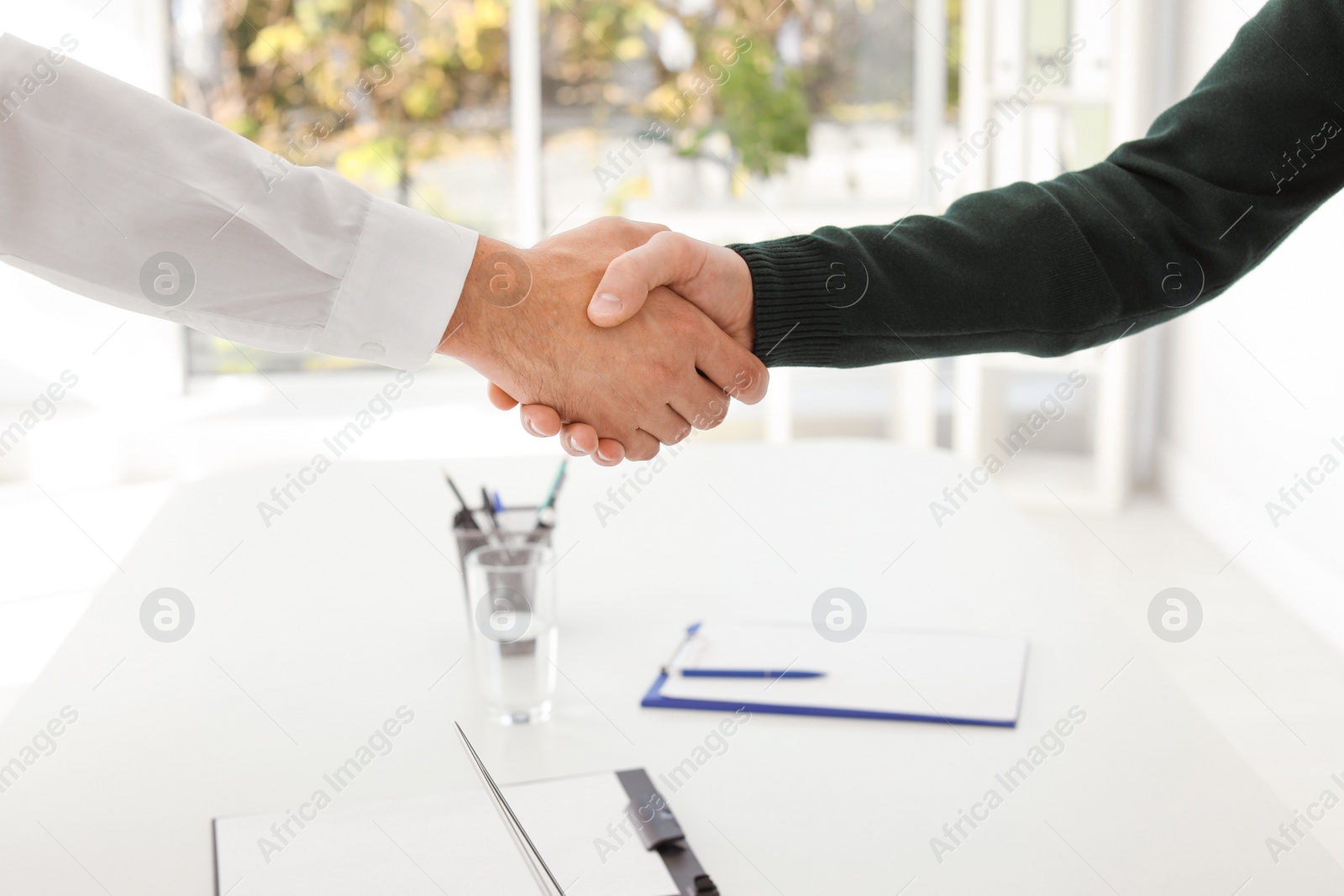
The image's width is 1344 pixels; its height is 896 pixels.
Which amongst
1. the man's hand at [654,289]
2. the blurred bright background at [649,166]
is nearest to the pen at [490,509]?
the man's hand at [654,289]

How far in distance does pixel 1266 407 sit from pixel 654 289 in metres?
2.22

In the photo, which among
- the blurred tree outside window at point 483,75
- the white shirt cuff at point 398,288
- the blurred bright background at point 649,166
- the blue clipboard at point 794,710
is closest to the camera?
the blue clipboard at point 794,710

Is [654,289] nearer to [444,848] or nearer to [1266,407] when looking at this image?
[444,848]

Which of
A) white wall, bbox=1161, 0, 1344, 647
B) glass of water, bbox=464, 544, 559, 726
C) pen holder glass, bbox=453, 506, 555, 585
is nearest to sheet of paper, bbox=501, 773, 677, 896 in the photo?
glass of water, bbox=464, 544, 559, 726

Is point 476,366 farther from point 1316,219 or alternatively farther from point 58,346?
point 58,346

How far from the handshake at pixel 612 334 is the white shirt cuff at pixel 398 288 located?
0.04 metres

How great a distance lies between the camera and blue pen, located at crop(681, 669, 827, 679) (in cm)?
102

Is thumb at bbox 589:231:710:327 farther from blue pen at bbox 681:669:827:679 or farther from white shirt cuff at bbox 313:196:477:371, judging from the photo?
blue pen at bbox 681:669:827:679

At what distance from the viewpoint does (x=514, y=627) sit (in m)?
0.98

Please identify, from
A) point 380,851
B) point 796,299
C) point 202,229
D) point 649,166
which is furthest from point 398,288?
point 649,166

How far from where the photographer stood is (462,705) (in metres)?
1.00

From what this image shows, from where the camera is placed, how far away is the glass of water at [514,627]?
0.97m

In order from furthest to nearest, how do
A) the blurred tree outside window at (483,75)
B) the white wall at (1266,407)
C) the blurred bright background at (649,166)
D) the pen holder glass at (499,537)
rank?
the blurred tree outside window at (483,75) → the blurred bright background at (649,166) → the white wall at (1266,407) → the pen holder glass at (499,537)

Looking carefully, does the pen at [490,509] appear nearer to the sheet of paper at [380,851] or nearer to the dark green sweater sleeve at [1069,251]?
the sheet of paper at [380,851]
